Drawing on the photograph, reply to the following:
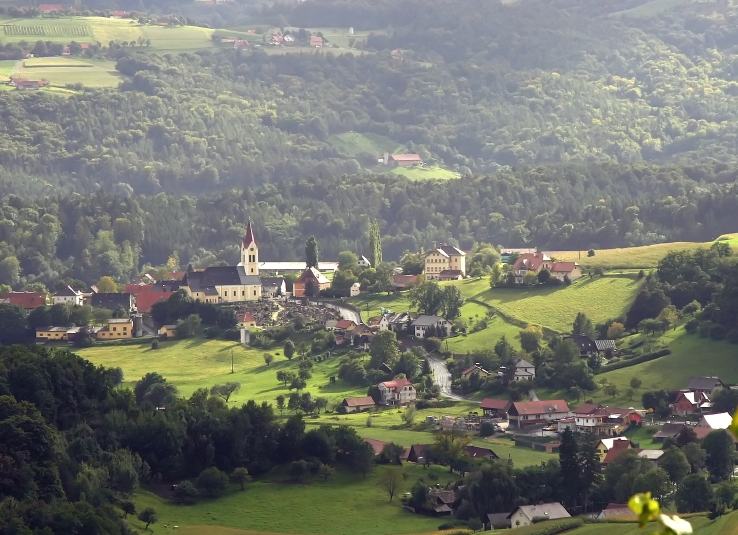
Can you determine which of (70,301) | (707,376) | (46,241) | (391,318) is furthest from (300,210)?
(707,376)

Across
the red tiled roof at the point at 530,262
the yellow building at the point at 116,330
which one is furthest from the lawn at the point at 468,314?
the yellow building at the point at 116,330

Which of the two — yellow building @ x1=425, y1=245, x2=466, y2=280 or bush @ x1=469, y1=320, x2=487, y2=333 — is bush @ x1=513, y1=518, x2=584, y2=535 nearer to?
bush @ x1=469, y1=320, x2=487, y2=333

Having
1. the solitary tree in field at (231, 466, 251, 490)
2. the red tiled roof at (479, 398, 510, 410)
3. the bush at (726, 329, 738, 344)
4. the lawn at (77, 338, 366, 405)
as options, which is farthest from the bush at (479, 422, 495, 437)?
the bush at (726, 329, 738, 344)

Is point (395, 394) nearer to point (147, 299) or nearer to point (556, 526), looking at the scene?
point (556, 526)

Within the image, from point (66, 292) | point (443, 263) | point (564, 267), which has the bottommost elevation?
point (66, 292)

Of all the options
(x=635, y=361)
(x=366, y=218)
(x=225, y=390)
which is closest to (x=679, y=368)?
(x=635, y=361)

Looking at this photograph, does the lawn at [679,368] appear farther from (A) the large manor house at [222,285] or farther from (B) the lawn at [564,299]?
(A) the large manor house at [222,285]
